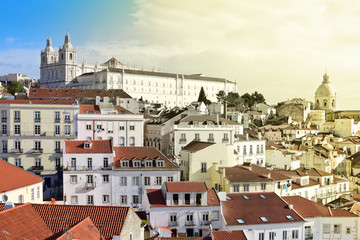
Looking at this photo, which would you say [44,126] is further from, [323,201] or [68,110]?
[323,201]

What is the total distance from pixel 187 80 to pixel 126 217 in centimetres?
16543

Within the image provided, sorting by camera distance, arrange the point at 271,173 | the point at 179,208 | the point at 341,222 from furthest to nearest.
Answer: the point at 271,173 < the point at 341,222 < the point at 179,208

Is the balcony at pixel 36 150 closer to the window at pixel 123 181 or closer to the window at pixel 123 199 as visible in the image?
the window at pixel 123 181

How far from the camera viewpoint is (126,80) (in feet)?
514

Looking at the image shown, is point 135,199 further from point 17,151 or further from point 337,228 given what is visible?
point 337,228

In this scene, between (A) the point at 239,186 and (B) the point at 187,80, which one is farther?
(B) the point at 187,80

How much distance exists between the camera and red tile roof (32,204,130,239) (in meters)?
17.9

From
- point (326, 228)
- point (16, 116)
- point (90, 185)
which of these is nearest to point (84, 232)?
point (90, 185)

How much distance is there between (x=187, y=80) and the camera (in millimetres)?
182500

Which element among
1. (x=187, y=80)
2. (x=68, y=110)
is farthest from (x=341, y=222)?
(x=187, y=80)

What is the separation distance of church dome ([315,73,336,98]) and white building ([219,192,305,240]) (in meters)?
135

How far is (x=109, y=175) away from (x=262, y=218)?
15.5 metres

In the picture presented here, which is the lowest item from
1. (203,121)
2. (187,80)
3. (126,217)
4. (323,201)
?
(323,201)

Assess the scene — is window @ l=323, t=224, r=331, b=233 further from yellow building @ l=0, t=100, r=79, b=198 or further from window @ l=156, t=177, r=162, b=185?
yellow building @ l=0, t=100, r=79, b=198
